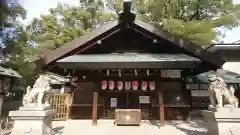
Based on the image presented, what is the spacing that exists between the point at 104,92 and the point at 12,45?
11.7m

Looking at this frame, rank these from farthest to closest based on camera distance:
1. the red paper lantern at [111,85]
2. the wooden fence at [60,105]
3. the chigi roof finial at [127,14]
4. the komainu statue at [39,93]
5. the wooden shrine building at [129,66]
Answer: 1. the wooden fence at [60,105]
2. the red paper lantern at [111,85]
3. the chigi roof finial at [127,14]
4. the wooden shrine building at [129,66]
5. the komainu statue at [39,93]

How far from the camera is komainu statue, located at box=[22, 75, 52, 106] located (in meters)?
6.89

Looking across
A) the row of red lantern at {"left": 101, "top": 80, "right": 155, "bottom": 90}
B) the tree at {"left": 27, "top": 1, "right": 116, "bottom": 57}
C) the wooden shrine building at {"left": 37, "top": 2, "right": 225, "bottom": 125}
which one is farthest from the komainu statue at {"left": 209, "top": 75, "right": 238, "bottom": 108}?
the tree at {"left": 27, "top": 1, "right": 116, "bottom": 57}

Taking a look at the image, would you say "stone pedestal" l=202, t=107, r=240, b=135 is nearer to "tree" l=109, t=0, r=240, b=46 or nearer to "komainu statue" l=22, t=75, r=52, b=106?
"komainu statue" l=22, t=75, r=52, b=106

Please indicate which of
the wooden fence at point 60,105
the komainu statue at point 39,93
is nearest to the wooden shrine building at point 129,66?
the wooden fence at point 60,105

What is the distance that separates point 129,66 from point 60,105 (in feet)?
19.7

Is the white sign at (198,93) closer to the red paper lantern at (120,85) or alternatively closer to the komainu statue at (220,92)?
the red paper lantern at (120,85)

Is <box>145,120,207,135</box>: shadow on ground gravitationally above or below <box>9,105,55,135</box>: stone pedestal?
below

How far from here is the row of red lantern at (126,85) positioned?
10305mm

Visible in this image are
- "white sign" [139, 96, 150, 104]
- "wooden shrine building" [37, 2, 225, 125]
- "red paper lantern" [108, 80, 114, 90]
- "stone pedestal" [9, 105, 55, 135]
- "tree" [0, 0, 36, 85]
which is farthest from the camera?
"tree" [0, 0, 36, 85]

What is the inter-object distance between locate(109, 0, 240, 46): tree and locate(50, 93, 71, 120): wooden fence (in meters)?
8.48

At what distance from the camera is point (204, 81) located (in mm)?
13312

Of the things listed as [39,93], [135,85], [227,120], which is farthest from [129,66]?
[227,120]

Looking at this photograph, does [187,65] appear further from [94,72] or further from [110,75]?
[94,72]
